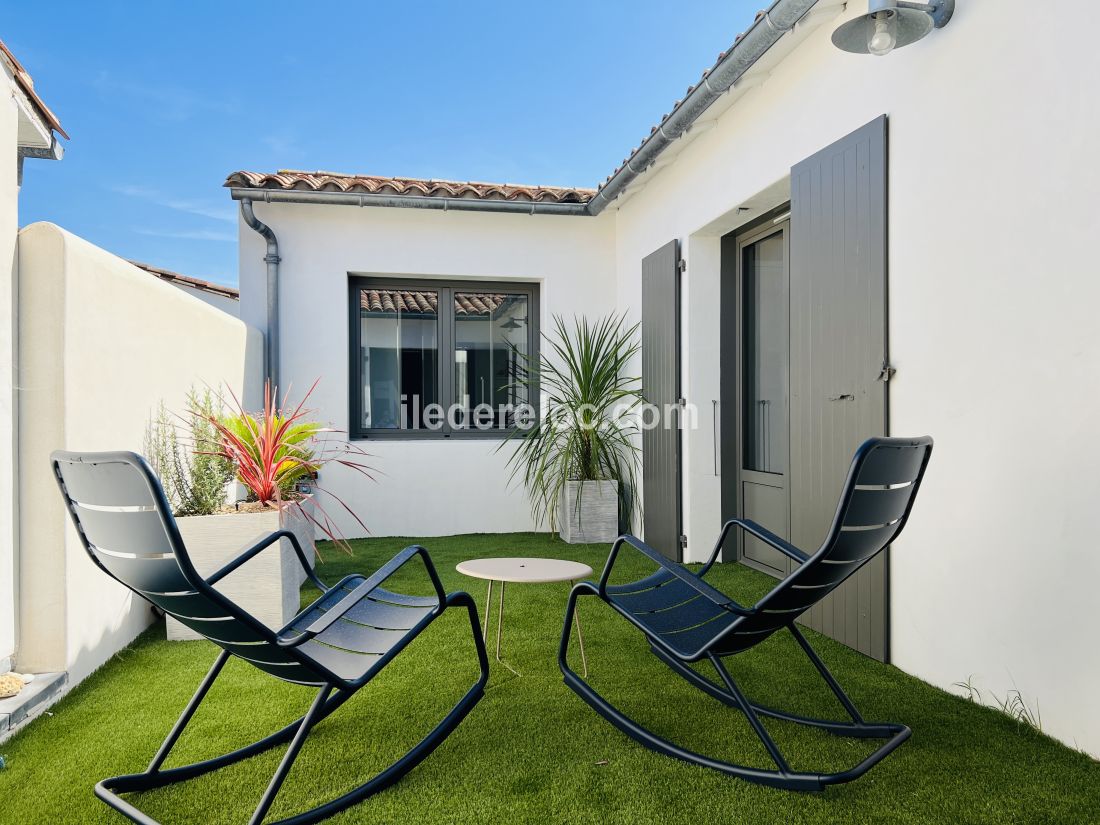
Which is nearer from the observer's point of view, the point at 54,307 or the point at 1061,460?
the point at 1061,460

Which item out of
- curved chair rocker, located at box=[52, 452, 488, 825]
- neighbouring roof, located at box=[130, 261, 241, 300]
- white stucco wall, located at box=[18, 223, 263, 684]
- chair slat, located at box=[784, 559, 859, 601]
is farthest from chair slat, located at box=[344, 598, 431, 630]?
neighbouring roof, located at box=[130, 261, 241, 300]

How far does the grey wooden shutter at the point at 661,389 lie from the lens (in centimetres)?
496

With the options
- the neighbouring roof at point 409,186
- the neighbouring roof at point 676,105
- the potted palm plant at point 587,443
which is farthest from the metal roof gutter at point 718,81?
the potted palm plant at point 587,443

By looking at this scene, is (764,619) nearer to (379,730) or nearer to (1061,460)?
(1061,460)

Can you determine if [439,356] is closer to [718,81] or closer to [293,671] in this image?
[718,81]

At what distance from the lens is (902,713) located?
7.88 feet

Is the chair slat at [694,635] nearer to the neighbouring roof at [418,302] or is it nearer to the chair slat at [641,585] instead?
the chair slat at [641,585]

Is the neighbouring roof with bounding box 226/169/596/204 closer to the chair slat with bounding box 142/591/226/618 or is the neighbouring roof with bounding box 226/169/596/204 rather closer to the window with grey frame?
the window with grey frame

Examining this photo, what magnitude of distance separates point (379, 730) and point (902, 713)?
1781mm

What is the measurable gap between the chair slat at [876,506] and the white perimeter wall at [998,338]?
59 cm

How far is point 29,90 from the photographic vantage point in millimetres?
2955

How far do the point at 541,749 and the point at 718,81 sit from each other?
334cm

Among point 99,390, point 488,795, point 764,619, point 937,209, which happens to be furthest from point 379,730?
point 937,209

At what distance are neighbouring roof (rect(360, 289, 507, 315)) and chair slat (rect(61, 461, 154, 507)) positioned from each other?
471cm
